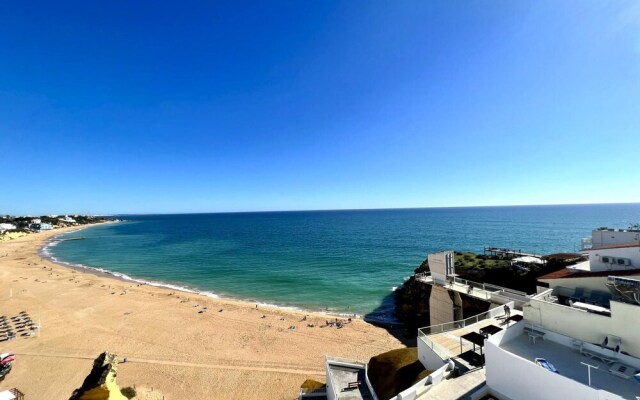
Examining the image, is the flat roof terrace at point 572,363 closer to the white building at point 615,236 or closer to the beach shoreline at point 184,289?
the white building at point 615,236

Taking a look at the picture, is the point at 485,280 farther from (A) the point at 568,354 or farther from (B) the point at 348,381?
(B) the point at 348,381

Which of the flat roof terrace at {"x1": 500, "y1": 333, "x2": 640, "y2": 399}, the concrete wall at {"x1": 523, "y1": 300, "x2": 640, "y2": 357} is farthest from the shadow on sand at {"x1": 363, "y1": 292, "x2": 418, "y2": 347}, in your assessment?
the flat roof terrace at {"x1": 500, "y1": 333, "x2": 640, "y2": 399}

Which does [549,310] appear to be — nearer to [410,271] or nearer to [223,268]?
[410,271]

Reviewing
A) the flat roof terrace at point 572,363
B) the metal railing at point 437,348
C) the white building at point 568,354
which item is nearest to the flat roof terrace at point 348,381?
the metal railing at point 437,348

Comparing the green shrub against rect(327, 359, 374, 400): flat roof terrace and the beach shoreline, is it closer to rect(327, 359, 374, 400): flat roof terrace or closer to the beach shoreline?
rect(327, 359, 374, 400): flat roof terrace

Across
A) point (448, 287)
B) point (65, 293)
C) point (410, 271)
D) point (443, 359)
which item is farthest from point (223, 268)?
point (443, 359)

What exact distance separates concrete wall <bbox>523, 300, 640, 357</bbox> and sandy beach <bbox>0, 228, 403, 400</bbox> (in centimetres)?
1462

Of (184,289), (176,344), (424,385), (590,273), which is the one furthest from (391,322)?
(184,289)

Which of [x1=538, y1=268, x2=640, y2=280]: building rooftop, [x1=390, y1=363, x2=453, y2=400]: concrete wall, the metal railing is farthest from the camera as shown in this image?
[x1=538, y1=268, x2=640, y2=280]: building rooftop

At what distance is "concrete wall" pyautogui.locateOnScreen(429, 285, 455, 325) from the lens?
2258 centimetres

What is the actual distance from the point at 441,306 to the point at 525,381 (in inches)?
611

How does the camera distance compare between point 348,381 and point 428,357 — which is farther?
point 348,381

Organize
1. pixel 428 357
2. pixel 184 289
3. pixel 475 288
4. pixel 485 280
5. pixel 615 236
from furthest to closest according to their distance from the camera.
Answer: pixel 184 289 → pixel 485 280 → pixel 475 288 → pixel 615 236 → pixel 428 357

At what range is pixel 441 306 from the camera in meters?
23.4
